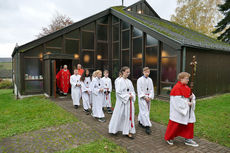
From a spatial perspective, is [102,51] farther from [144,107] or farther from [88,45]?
[144,107]

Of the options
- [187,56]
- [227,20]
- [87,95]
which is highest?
[227,20]

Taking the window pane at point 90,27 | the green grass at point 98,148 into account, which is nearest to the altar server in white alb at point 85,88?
the green grass at point 98,148

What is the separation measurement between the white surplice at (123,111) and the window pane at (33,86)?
30.4 feet

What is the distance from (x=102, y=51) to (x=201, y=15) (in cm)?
2053

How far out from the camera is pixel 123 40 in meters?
14.2

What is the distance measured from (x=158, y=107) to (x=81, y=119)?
413 centimetres

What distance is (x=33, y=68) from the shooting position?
40.8ft

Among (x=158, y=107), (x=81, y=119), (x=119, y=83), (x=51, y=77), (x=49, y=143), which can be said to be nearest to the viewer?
(x=49, y=143)

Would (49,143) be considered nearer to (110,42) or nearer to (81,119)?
(81,119)

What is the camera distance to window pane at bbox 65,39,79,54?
13.5 meters

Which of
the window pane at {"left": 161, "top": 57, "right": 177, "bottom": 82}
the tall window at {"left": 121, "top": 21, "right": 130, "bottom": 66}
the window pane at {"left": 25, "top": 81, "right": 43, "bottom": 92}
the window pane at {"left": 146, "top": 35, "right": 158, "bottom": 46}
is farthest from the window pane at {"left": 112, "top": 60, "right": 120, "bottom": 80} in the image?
the window pane at {"left": 25, "top": 81, "right": 43, "bottom": 92}

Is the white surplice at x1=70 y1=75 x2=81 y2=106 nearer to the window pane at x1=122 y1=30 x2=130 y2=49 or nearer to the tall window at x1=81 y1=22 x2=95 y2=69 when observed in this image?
the tall window at x1=81 y1=22 x2=95 y2=69

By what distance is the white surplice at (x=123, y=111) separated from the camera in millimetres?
4992

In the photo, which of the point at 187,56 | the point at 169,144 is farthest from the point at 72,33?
the point at 169,144
